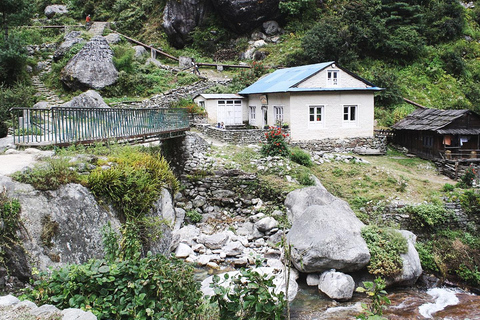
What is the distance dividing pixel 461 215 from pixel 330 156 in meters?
7.78

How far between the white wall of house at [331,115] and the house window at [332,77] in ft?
2.12

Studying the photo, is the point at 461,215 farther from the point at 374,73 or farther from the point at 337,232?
the point at 374,73

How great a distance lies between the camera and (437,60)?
36375 millimetres

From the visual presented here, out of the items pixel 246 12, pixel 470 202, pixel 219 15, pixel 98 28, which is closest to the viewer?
pixel 470 202

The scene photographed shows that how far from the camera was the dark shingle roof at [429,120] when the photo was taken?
22.5 metres

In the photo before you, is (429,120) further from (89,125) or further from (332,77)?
(89,125)

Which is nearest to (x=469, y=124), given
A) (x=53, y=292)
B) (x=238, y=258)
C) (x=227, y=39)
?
(x=238, y=258)

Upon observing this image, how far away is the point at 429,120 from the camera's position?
941 inches

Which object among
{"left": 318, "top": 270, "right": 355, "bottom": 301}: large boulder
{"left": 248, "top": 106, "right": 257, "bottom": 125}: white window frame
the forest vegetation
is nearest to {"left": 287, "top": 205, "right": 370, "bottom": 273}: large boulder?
{"left": 318, "top": 270, "right": 355, "bottom": 301}: large boulder

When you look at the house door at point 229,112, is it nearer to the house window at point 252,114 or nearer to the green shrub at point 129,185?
the house window at point 252,114

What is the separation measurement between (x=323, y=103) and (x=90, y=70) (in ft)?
62.9

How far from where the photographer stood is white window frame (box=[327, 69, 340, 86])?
25.1 meters

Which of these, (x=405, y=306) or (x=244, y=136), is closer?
(x=405, y=306)

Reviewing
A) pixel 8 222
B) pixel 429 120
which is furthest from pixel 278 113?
pixel 8 222
